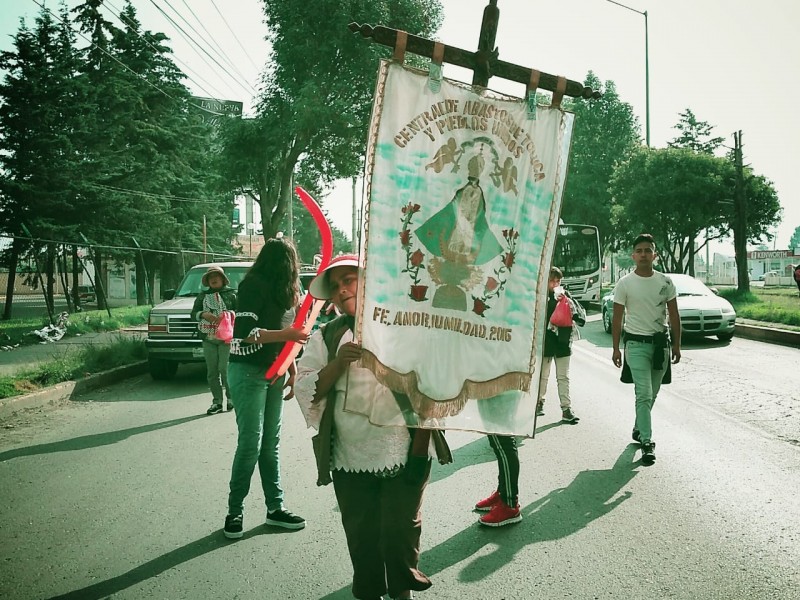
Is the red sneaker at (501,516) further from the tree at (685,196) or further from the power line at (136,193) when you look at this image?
the tree at (685,196)

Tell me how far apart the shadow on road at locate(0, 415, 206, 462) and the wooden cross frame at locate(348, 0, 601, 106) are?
573cm

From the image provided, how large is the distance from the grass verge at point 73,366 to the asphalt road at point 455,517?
141 cm

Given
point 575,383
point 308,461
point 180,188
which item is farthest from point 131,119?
point 308,461

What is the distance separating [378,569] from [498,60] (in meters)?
2.28

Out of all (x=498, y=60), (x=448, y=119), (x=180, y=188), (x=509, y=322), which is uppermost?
(x=180, y=188)

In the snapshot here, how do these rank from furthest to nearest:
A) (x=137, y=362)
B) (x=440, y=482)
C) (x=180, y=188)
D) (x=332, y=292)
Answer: (x=180, y=188) → (x=137, y=362) → (x=440, y=482) → (x=332, y=292)

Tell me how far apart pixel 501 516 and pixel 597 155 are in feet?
155

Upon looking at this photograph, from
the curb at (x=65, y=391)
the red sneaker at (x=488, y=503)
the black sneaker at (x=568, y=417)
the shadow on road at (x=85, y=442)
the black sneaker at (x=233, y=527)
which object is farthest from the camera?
the curb at (x=65, y=391)

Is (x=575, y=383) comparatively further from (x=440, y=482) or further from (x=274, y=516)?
(x=274, y=516)

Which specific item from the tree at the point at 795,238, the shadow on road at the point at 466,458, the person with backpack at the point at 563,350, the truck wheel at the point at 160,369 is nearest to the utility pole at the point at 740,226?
the person with backpack at the point at 563,350

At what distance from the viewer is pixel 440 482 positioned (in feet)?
18.1

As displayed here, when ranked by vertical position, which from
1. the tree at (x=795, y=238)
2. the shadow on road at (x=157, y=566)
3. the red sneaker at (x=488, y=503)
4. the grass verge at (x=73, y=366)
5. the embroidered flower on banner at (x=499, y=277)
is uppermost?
the tree at (x=795, y=238)

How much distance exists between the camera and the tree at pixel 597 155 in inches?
1852

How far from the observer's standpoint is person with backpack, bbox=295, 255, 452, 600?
283 centimetres
